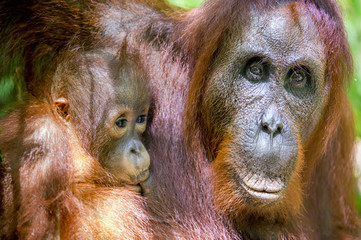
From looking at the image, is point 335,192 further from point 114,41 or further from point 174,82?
point 114,41

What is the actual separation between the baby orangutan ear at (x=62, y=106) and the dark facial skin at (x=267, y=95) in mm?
859

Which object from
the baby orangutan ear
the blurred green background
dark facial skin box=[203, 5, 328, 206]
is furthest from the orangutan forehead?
the blurred green background

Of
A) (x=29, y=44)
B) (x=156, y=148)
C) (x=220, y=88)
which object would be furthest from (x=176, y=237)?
(x=29, y=44)

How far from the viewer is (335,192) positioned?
12.5ft

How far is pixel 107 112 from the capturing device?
9.13 ft

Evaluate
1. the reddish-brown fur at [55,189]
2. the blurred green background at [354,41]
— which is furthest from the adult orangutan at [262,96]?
the blurred green background at [354,41]

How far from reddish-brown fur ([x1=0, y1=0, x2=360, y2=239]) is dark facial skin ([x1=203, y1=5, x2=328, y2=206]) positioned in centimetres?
9

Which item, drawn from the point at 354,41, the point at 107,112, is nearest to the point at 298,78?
the point at 107,112

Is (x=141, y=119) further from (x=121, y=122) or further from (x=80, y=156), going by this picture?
(x=80, y=156)

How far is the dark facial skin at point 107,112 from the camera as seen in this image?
275 centimetres

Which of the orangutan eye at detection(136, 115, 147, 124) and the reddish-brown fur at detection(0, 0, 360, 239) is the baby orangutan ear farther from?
the reddish-brown fur at detection(0, 0, 360, 239)

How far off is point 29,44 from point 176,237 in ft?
5.00

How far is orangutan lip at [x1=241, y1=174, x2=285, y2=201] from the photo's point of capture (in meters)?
2.59

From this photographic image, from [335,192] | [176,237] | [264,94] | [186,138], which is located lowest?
[176,237]
